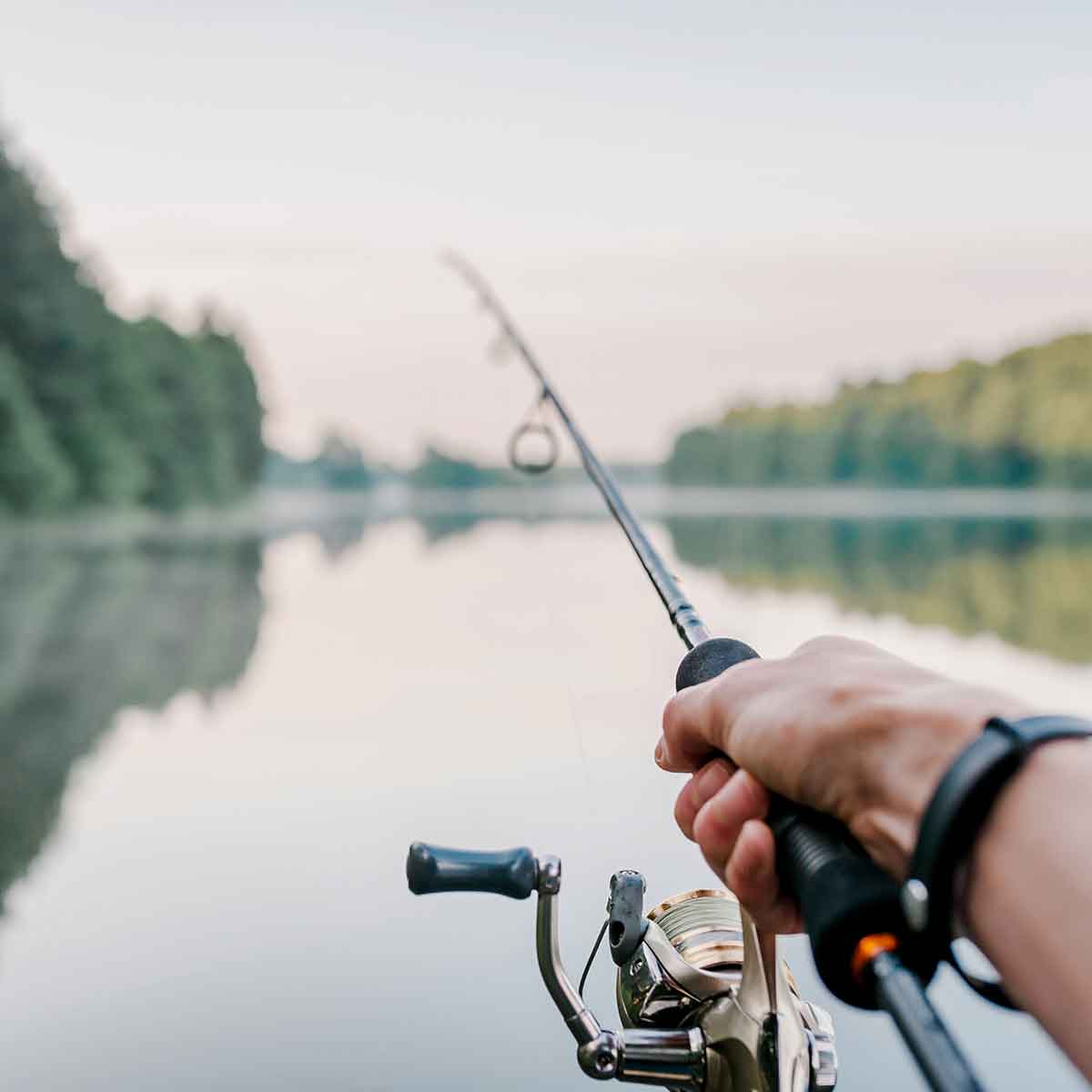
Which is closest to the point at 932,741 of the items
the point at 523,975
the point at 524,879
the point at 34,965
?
the point at 524,879

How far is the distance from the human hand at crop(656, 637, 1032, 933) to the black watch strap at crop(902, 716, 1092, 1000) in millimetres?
34

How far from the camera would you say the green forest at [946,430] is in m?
93.3

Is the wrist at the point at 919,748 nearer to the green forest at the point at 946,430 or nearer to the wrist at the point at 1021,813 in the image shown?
the wrist at the point at 1021,813

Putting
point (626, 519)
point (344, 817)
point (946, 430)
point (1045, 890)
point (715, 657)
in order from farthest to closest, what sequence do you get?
1. point (946, 430)
2. point (344, 817)
3. point (626, 519)
4. point (715, 657)
5. point (1045, 890)

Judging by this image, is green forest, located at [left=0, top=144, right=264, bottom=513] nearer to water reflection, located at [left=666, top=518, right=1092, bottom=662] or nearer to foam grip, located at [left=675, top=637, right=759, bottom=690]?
water reflection, located at [left=666, top=518, right=1092, bottom=662]

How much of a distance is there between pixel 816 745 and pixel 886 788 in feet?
0.18

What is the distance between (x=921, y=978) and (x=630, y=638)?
9655mm

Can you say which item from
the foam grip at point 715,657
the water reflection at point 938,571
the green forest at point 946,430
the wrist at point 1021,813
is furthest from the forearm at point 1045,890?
the green forest at point 946,430

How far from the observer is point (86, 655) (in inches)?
464

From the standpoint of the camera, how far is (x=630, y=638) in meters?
10.4

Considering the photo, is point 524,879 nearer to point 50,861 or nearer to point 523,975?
point 523,975

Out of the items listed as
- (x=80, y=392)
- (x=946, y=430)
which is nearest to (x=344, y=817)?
(x=80, y=392)

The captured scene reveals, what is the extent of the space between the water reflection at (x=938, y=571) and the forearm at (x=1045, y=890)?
37.5 feet

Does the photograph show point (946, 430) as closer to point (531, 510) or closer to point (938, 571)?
point (938, 571)
